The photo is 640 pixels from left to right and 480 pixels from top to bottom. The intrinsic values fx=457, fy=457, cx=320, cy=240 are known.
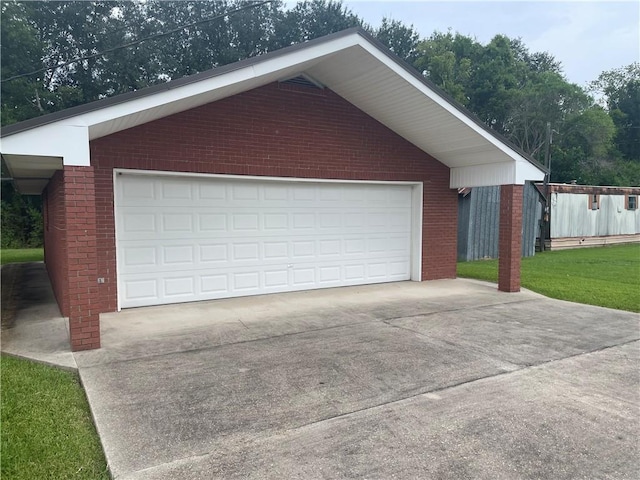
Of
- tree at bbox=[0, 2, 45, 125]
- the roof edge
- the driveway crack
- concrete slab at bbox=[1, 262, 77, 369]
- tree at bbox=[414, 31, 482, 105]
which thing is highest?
tree at bbox=[414, 31, 482, 105]

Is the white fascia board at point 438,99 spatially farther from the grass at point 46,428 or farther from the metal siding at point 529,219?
the metal siding at point 529,219

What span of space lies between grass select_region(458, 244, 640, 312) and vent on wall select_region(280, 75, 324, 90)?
5964mm

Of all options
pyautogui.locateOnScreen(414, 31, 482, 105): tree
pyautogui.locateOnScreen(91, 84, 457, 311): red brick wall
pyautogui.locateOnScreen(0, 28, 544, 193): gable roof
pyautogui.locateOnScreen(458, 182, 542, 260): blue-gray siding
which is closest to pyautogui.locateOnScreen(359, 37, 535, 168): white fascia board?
pyautogui.locateOnScreen(0, 28, 544, 193): gable roof

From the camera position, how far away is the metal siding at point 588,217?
56.6ft

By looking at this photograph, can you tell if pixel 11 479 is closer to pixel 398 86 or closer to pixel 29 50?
pixel 398 86

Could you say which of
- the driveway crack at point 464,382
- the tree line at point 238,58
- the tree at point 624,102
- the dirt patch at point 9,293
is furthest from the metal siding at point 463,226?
the tree at point 624,102

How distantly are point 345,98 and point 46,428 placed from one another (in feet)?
24.3

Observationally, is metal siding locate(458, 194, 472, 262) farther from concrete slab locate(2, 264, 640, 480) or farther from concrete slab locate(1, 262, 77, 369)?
concrete slab locate(1, 262, 77, 369)

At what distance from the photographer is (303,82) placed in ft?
28.2

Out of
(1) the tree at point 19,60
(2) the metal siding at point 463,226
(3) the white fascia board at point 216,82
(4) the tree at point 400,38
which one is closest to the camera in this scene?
(3) the white fascia board at point 216,82

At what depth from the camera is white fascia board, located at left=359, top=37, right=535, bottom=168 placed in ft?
23.2

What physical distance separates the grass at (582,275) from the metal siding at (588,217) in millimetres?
1244

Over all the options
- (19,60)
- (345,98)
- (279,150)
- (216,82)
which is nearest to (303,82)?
(345,98)

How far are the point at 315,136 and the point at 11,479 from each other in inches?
280
